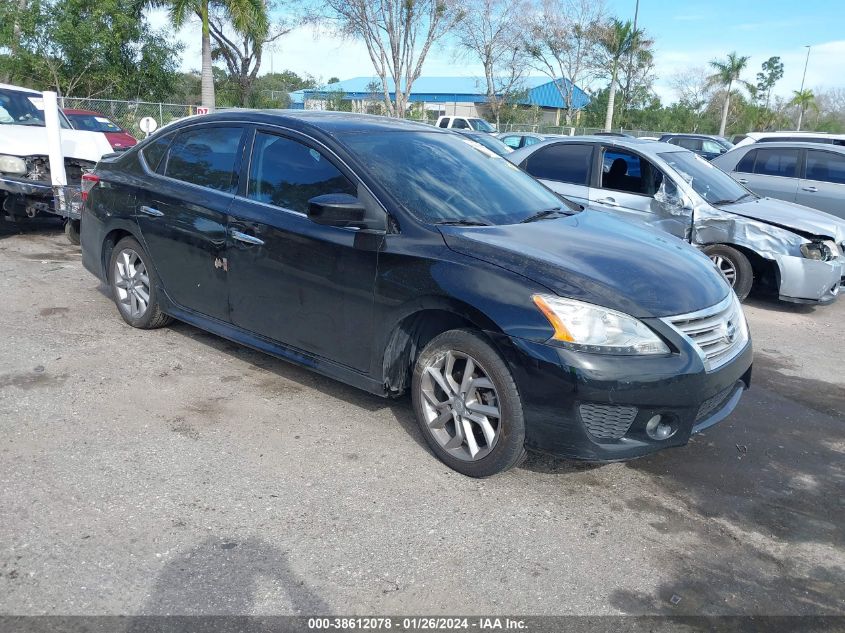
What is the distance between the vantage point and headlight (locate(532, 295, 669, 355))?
329cm

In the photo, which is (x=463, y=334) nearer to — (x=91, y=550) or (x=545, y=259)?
(x=545, y=259)

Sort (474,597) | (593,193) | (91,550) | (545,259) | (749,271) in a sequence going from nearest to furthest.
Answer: (474,597) < (91,550) < (545,259) < (749,271) < (593,193)

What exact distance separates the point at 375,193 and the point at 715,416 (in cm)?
212

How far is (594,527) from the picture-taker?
11.0 feet

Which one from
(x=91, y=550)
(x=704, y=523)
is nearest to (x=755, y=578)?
(x=704, y=523)

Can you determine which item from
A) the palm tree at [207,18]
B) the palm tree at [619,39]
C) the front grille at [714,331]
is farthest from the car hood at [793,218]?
the palm tree at [619,39]

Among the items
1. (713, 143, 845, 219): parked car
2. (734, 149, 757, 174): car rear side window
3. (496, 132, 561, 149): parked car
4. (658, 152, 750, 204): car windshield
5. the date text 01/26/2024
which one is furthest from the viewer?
(496, 132, 561, 149): parked car

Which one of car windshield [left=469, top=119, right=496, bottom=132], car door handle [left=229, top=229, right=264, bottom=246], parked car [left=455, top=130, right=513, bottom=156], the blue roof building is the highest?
the blue roof building

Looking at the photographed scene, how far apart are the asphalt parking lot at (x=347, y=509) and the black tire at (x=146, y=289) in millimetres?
473

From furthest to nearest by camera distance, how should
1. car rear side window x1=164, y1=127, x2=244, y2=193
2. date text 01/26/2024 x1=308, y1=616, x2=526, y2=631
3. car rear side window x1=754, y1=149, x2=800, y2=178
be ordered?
1. car rear side window x1=754, y1=149, x2=800, y2=178
2. car rear side window x1=164, y1=127, x2=244, y2=193
3. date text 01/26/2024 x1=308, y1=616, x2=526, y2=631

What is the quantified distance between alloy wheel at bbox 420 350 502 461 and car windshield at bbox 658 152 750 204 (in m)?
5.08

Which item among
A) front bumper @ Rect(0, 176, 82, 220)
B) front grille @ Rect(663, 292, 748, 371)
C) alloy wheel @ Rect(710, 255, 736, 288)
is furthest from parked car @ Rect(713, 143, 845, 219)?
front bumper @ Rect(0, 176, 82, 220)

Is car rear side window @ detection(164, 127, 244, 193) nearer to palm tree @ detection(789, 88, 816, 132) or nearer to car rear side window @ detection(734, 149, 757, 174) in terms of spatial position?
car rear side window @ detection(734, 149, 757, 174)

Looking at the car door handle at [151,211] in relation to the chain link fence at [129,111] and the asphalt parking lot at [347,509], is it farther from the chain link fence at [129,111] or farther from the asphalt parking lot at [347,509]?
the chain link fence at [129,111]
